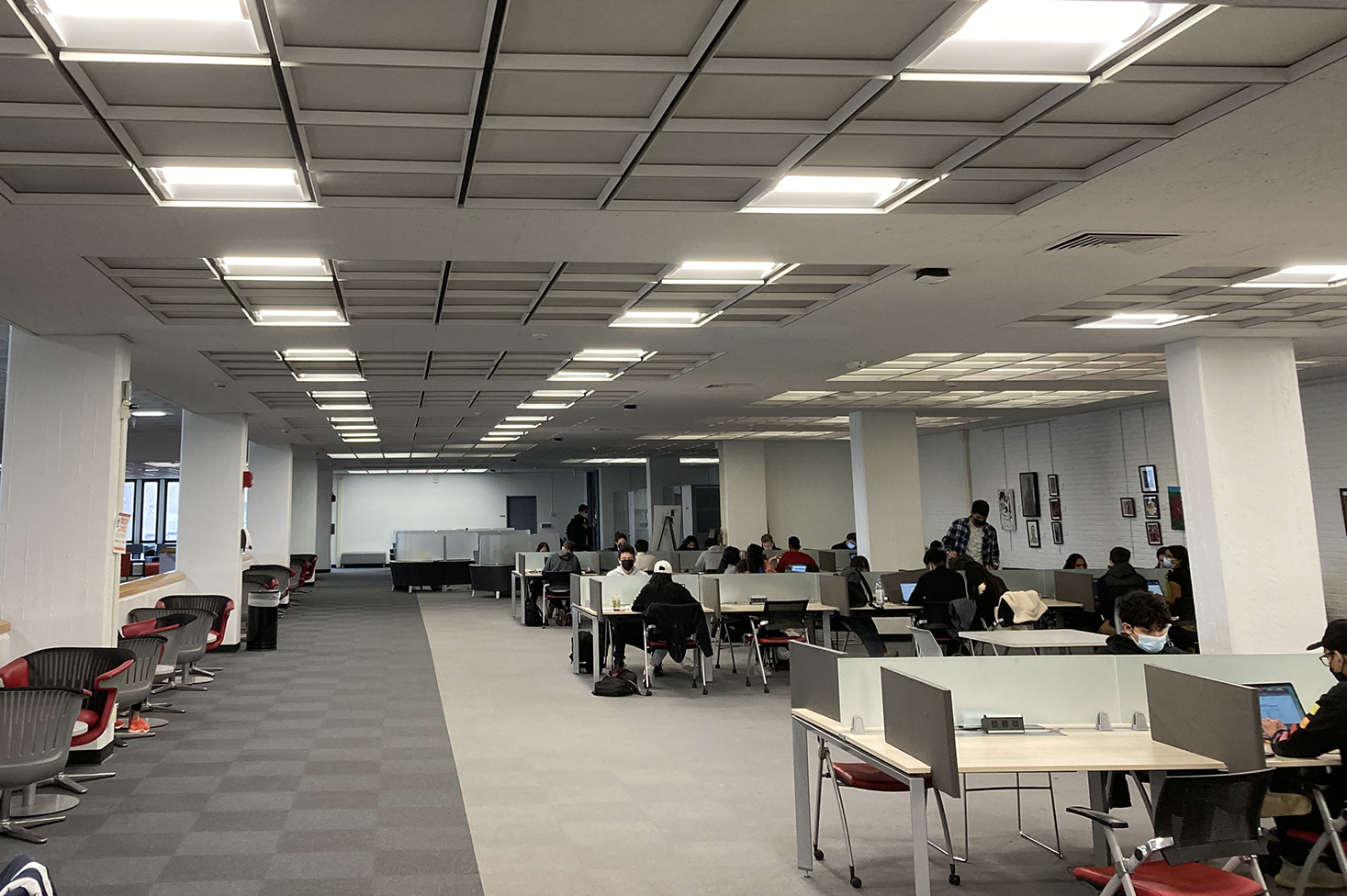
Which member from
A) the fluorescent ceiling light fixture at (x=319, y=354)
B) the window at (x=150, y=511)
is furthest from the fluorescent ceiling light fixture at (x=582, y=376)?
the window at (x=150, y=511)

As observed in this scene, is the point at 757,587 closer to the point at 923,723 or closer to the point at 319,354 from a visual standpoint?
the point at 319,354

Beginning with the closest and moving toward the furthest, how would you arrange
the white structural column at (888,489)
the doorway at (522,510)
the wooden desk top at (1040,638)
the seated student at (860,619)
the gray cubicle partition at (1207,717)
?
1. the gray cubicle partition at (1207,717)
2. the wooden desk top at (1040,638)
3. the seated student at (860,619)
4. the white structural column at (888,489)
5. the doorway at (522,510)

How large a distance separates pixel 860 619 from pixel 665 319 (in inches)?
157

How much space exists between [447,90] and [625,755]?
4.41 m

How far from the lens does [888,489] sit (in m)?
12.6

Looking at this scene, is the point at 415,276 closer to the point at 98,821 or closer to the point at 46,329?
the point at 46,329

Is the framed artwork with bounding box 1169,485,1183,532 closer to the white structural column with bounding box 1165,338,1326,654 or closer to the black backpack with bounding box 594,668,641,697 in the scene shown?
the white structural column with bounding box 1165,338,1326,654

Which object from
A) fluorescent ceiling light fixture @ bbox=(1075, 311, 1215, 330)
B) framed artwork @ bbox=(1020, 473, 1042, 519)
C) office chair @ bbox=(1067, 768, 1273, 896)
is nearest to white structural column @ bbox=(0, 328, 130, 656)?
office chair @ bbox=(1067, 768, 1273, 896)

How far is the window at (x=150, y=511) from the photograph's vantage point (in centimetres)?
2598

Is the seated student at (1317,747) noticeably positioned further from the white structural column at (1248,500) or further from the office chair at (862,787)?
the white structural column at (1248,500)

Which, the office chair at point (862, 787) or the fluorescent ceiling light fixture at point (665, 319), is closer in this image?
the office chair at point (862, 787)

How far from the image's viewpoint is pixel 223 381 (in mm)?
8945

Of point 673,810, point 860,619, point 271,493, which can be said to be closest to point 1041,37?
point 673,810

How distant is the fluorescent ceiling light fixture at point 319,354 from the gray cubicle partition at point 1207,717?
6.18 m
